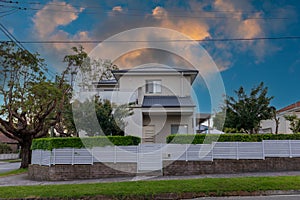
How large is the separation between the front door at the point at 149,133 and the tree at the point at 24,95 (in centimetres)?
706

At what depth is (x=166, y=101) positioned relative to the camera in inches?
872

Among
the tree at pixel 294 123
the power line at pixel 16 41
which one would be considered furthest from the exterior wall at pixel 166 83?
the tree at pixel 294 123

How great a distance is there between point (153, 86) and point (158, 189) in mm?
15756

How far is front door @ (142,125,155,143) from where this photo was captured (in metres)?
21.8

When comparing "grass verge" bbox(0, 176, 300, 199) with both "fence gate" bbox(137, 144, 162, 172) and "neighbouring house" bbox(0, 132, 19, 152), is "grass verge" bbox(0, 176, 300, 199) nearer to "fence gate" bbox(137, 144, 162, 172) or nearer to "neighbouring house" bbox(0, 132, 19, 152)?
"fence gate" bbox(137, 144, 162, 172)

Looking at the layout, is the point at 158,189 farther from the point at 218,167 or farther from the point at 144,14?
the point at 144,14

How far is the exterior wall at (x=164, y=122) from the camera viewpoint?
21922 millimetres

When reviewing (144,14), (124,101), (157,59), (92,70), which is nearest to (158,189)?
(124,101)

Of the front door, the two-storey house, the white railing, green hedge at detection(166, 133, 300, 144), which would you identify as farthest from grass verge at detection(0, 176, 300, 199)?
the white railing

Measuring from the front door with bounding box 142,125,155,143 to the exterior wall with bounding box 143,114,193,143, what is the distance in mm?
257

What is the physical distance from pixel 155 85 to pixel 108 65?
990cm

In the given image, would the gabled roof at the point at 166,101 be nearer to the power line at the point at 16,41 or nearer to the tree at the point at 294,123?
the tree at the point at 294,123

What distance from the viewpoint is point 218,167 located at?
13.9 meters

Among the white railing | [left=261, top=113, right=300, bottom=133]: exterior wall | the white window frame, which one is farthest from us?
the white railing
